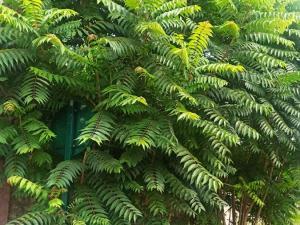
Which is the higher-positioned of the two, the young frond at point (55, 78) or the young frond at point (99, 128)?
the young frond at point (55, 78)

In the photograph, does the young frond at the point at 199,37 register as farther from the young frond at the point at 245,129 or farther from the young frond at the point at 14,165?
the young frond at the point at 14,165

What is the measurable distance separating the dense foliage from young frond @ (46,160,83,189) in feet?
0.04

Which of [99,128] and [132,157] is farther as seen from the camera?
[132,157]

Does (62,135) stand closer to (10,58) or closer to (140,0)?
(10,58)

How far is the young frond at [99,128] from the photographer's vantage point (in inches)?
117

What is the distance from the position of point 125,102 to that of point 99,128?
32cm

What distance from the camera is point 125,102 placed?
2.99m

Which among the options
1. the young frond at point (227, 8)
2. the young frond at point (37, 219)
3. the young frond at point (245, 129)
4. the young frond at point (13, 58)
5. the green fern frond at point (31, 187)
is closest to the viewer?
the green fern frond at point (31, 187)

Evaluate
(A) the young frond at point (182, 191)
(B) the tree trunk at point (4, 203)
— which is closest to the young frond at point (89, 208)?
(A) the young frond at point (182, 191)

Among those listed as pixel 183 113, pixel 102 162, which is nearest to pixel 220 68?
pixel 183 113

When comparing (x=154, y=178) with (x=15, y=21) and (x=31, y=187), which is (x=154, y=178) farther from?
(x=15, y=21)

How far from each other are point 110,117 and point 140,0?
1025 mm

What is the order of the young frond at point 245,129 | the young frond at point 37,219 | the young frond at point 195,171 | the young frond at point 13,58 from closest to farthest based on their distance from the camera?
the young frond at point 37,219 → the young frond at point 13,58 → the young frond at point 195,171 → the young frond at point 245,129

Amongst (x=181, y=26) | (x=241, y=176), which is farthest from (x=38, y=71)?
(x=241, y=176)
